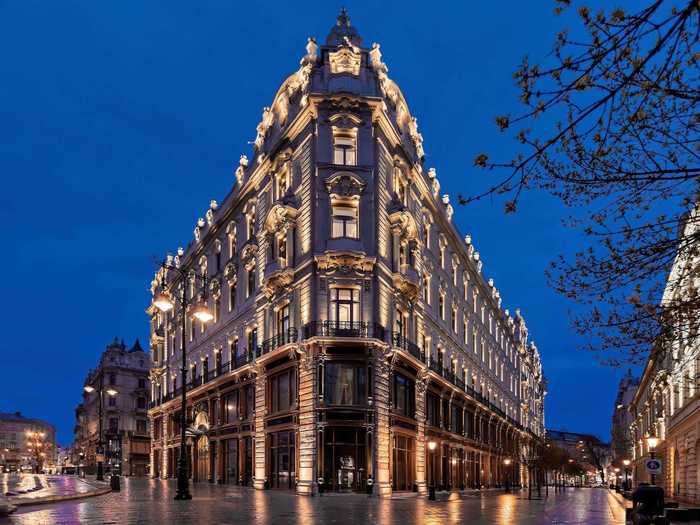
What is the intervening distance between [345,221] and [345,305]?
453 centimetres

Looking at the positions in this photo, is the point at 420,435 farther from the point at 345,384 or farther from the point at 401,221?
the point at 401,221

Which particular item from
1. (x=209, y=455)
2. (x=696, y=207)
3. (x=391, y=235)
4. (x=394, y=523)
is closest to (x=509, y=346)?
(x=209, y=455)

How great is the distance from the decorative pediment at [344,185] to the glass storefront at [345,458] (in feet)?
39.7

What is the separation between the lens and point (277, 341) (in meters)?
43.2

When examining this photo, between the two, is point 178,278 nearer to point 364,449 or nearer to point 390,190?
point 390,190

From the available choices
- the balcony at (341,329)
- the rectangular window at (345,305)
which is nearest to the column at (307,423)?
the balcony at (341,329)

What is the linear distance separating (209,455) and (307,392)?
19586 mm

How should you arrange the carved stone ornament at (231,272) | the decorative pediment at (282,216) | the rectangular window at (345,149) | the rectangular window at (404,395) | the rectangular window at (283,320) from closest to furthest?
1. the rectangular window at (345,149)
2. the rectangular window at (404,395)
3. the decorative pediment at (282,216)
4. the rectangular window at (283,320)
5. the carved stone ornament at (231,272)

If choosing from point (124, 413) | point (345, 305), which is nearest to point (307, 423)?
point (345, 305)

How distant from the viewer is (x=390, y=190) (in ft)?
145

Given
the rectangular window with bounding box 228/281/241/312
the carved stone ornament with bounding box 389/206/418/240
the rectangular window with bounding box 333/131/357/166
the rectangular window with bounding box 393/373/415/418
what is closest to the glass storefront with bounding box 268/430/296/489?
the rectangular window with bounding box 393/373/415/418

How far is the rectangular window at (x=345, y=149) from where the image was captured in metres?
42.2

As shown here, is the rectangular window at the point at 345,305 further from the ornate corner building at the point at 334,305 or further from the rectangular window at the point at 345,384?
the rectangular window at the point at 345,384

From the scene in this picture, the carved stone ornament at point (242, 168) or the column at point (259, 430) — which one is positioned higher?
the carved stone ornament at point (242, 168)
